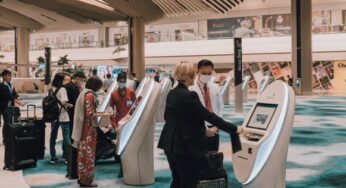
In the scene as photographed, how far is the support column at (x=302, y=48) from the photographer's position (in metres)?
24.6

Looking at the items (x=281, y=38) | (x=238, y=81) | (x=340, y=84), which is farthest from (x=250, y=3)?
(x=238, y=81)

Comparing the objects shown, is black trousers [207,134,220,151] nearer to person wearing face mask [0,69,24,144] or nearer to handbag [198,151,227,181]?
handbag [198,151,227,181]

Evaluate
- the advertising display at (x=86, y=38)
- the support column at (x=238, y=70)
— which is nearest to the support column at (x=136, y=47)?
the advertising display at (x=86, y=38)

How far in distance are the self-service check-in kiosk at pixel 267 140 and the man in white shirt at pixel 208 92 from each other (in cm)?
86

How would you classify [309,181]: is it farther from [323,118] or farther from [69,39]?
[69,39]

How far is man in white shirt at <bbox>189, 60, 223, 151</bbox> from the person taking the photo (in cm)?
465

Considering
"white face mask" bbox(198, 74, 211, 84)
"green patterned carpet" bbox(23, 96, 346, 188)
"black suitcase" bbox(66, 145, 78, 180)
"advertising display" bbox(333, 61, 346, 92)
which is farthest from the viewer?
"advertising display" bbox(333, 61, 346, 92)

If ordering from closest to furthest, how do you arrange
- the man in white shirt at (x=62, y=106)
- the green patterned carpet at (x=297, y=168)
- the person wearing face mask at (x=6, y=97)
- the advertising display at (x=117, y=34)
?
the green patterned carpet at (x=297, y=168)
the man in white shirt at (x=62, y=106)
the person wearing face mask at (x=6, y=97)
the advertising display at (x=117, y=34)

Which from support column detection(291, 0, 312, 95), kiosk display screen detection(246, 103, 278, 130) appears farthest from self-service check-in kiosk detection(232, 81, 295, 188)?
support column detection(291, 0, 312, 95)

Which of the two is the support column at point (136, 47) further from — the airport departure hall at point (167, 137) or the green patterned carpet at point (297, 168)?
the green patterned carpet at point (297, 168)

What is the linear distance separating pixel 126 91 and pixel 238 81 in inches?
340

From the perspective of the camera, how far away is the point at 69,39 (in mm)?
44500

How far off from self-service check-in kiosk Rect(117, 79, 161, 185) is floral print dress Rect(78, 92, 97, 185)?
33cm

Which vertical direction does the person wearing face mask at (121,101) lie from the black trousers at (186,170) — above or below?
above
